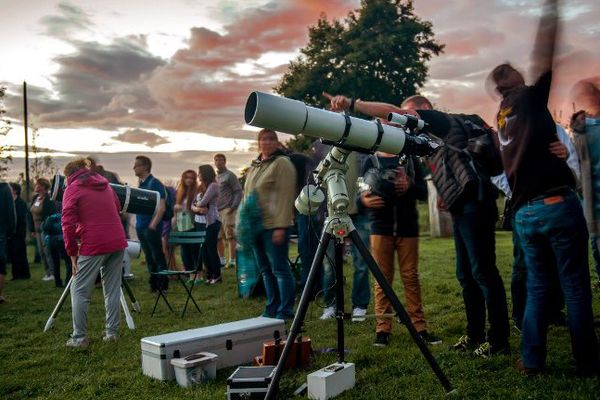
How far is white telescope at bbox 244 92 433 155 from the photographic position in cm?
328

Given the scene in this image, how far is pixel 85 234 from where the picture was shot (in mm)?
6316

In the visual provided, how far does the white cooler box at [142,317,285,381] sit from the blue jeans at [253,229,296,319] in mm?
1222

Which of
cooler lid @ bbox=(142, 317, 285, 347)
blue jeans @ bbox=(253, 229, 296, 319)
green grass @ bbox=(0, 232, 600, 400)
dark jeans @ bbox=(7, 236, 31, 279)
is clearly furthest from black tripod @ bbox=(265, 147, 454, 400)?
dark jeans @ bbox=(7, 236, 31, 279)

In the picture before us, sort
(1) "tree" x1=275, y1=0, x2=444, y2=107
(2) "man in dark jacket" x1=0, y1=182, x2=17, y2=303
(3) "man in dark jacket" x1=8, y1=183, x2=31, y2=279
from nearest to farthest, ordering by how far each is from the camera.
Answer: (2) "man in dark jacket" x1=0, y1=182, x2=17, y2=303
(3) "man in dark jacket" x1=8, y1=183, x2=31, y2=279
(1) "tree" x1=275, y1=0, x2=444, y2=107

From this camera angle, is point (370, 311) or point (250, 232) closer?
point (250, 232)

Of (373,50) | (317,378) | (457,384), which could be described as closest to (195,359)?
(317,378)

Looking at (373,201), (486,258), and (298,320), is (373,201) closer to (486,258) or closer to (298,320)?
(486,258)

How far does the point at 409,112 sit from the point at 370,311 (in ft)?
12.5

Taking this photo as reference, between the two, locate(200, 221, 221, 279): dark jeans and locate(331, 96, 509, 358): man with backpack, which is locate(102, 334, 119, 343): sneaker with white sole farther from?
locate(200, 221, 221, 279): dark jeans

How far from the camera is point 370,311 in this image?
745 centimetres

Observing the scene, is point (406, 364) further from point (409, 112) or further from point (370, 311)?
point (370, 311)

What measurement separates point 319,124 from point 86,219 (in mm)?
3816

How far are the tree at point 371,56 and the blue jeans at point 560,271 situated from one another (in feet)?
94.3

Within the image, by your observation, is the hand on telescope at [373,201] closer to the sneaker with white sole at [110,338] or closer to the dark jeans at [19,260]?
the sneaker with white sole at [110,338]
